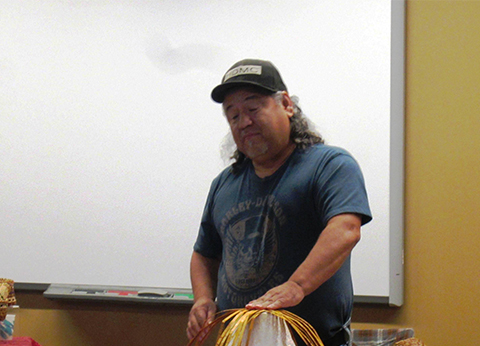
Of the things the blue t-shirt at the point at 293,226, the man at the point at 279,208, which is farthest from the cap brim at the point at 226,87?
the blue t-shirt at the point at 293,226

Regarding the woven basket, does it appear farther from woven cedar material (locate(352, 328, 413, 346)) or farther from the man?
woven cedar material (locate(352, 328, 413, 346))

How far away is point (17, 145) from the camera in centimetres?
219

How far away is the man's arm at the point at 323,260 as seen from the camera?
0.91 metres

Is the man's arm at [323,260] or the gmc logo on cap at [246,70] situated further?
the gmc logo on cap at [246,70]

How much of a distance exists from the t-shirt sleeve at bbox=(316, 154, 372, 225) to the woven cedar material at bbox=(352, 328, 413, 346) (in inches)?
31.9

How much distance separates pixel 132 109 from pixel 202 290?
1.07 meters

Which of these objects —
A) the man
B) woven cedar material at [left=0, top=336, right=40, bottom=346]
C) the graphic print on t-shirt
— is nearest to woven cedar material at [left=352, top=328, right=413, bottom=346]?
the man

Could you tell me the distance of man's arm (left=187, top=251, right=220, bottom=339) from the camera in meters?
1.17

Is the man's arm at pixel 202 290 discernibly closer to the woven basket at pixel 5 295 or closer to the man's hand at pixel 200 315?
the man's hand at pixel 200 315

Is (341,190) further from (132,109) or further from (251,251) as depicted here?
(132,109)

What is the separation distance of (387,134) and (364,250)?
1.49 feet

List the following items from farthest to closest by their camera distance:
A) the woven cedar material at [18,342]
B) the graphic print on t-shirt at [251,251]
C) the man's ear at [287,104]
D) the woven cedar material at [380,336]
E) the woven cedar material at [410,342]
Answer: the woven cedar material at [18,342]
the woven cedar material at [380,336]
the woven cedar material at [410,342]
the man's ear at [287,104]
the graphic print on t-shirt at [251,251]

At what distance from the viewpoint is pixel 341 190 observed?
1.05 metres

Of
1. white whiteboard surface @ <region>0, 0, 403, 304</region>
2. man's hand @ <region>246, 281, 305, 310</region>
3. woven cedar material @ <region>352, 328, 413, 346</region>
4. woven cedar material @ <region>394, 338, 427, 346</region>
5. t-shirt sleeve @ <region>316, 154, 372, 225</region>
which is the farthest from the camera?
white whiteboard surface @ <region>0, 0, 403, 304</region>
